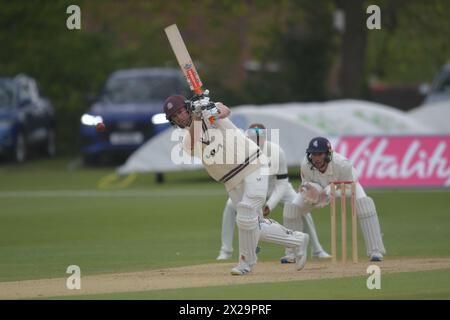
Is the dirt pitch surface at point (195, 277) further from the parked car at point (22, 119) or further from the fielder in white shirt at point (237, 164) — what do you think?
the parked car at point (22, 119)

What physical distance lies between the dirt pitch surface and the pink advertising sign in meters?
8.90

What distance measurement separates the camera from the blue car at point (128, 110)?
27.4 meters

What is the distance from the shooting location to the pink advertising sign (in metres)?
22.1

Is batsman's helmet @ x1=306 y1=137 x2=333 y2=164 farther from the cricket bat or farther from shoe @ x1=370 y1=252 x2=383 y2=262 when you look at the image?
the cricket bat

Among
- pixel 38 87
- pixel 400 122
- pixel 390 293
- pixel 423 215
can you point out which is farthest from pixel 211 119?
pixel 38 87

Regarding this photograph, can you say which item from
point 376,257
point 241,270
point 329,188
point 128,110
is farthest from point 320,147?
point 128,110

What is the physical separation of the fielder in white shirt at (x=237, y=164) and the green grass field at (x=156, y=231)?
0.82m

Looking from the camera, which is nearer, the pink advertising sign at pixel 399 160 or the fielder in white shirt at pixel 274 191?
the fielder in white shirt at pixel 274 191

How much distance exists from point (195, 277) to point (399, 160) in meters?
10.9

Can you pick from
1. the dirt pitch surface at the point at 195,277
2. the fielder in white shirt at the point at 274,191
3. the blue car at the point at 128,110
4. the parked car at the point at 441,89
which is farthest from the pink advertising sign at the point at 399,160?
the dirt pitch surface at the point at 195,277

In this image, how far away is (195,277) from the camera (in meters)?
12.1

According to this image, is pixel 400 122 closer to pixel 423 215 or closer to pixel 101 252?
pixel 423 215

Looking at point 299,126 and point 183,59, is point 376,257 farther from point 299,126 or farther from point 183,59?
point 299,126

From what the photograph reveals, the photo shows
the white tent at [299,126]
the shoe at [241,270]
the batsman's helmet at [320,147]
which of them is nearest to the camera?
the shoe at [241,270]
